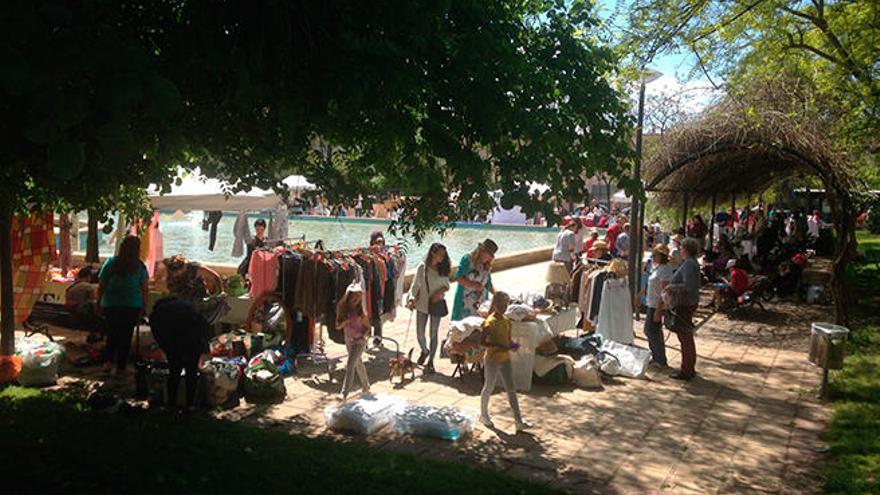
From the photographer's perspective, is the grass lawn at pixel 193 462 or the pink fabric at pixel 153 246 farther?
the pink fabric at pixel 153 246

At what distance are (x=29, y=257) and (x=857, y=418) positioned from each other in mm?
9514

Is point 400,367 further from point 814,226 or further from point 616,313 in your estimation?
point 814,226

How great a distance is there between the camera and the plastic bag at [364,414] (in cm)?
670

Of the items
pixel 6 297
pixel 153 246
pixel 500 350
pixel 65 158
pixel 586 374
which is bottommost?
pixel 586 374

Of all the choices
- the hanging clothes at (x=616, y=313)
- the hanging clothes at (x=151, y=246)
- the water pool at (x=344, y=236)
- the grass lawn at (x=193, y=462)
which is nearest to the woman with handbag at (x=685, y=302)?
the hanging clothes at (x=616, y=313)

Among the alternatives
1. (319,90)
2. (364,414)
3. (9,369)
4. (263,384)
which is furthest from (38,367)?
(319,90)

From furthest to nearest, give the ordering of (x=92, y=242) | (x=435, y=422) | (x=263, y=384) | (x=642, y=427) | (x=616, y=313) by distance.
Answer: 1. (x=92, y=242)
2. (x=616, y=313)
3. (x=263, y=384)
4. (x=642, y=427)
5. (x=435, y=422)

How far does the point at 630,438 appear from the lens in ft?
22.5

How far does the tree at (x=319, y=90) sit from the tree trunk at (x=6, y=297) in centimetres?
101

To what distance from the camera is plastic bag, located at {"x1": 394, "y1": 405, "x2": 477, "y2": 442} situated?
6609 mm

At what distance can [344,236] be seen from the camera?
35406 millimetres

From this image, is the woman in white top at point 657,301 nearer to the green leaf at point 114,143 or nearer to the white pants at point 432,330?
the white pants at point 432,330

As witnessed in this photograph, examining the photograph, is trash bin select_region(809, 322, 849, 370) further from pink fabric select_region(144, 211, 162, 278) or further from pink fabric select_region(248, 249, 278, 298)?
pink fabric select_region(144, 211, 162, 278)

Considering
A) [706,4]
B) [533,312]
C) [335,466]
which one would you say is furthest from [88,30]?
[706,4]
